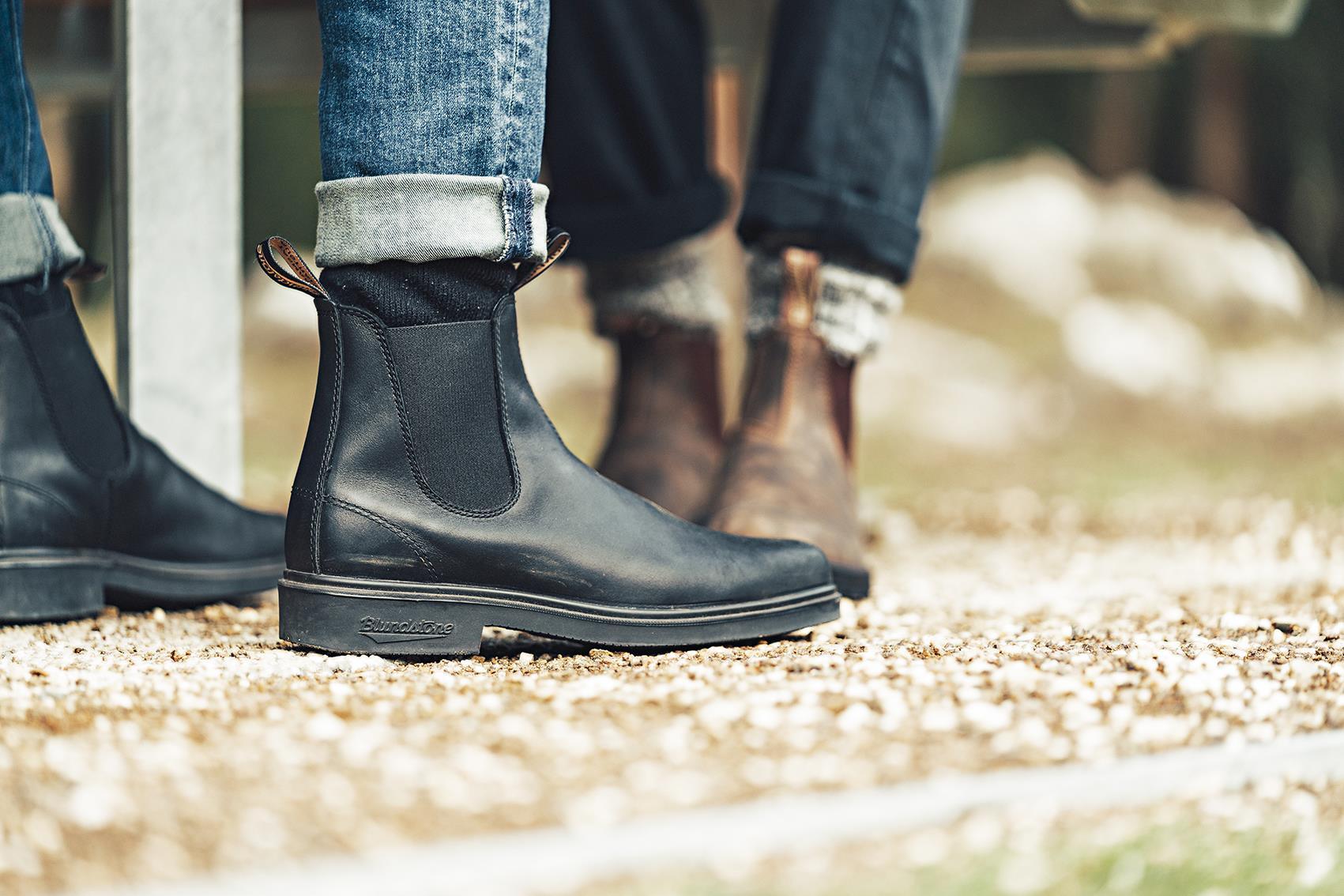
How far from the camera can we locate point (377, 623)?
80 centimetres

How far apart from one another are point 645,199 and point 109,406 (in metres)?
0.54

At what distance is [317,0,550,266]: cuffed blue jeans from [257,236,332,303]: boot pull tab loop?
2 cm

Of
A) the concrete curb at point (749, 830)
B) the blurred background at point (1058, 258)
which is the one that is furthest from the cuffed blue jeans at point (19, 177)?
the blurred background at point (1058, 258)

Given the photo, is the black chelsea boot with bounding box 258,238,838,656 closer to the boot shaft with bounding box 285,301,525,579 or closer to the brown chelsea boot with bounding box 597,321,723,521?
the boot shaft with bounding box 285,301,525,579

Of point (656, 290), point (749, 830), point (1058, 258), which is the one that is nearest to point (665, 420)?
point (656, 290)

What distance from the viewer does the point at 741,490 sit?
3.47 ft

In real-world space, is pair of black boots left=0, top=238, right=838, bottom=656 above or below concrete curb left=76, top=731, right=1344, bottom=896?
above

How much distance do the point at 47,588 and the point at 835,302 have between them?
658 millimetres

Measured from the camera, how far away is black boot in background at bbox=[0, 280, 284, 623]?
90 cm

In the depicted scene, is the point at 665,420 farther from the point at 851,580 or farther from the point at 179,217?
the point at 179,217

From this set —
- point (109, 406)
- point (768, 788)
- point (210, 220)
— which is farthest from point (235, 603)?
point (768, 788)

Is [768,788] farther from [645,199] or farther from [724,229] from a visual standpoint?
[724,229]

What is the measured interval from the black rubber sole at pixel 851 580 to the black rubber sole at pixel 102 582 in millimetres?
462

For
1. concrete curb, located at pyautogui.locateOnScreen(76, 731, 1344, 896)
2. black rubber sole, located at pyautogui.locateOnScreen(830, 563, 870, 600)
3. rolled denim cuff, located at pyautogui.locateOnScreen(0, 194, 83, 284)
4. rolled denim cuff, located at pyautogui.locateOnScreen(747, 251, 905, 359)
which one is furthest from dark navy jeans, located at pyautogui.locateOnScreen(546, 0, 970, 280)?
concrete curb, located at pyautogui.locateOnScreen(76, 731, 1344, 896)
